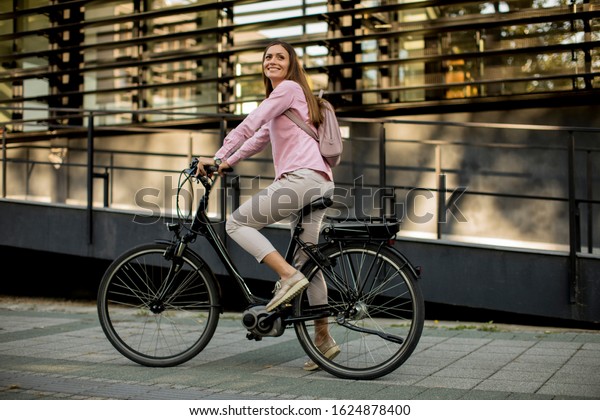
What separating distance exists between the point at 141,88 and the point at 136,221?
3.85 m

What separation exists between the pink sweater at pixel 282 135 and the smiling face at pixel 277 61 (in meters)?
0.10

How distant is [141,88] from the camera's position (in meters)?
12.2

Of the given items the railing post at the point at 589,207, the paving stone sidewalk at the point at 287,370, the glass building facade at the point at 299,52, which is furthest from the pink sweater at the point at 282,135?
the glass building facade at the point at 299,52

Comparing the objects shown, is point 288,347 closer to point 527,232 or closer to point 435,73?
point 527,232

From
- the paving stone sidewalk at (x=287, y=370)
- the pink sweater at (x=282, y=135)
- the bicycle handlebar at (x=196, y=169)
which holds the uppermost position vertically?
the pink sweater at (x=282, y=135)

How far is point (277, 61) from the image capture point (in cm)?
488

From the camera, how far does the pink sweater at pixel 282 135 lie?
474 centimetres

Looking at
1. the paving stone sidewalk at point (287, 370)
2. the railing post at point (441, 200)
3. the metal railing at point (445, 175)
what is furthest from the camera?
the railing post at point (441, 200)

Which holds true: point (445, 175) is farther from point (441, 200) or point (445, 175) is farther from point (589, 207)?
point (589, 207)

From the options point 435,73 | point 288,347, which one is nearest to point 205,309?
point 288,347

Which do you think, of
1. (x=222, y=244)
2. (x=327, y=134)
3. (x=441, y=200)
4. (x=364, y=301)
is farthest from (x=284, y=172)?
(x=441, y=200)

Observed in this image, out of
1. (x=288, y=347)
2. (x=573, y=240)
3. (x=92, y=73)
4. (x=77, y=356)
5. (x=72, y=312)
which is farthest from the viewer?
(x=92, y=73)

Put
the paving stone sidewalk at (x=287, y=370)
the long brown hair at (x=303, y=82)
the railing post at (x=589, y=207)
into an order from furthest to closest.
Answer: the railing post at (x=589, y=207) → the long brown hair at (x=303, y=82) → the paving stone sidewalk at (x=287, y=370)

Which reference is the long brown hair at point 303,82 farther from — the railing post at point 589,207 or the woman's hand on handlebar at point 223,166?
the railing post at point 589,207
